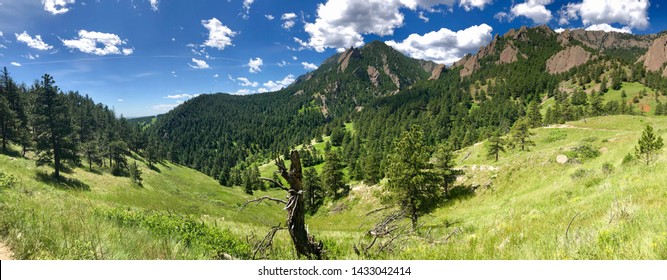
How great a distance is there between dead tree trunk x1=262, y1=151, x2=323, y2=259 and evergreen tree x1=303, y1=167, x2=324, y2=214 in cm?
5185

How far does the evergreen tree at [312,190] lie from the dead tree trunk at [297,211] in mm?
51846

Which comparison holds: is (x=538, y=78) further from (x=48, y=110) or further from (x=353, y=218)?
(x=48, y=110)

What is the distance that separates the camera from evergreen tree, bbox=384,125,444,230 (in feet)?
78.2

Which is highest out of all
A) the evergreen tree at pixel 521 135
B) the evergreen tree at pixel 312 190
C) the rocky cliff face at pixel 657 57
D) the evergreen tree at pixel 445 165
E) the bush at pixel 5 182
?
the rocky cliff face at pixel 657 57

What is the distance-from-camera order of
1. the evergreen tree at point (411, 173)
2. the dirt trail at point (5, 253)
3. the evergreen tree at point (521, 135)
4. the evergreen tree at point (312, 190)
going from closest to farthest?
1. the dirt trail at point (5, 253)
2. the evergreen tree at point (411, 173)
3. the evergreen tree at point (312, 190)
4. the evergreen tree at point (521, 135)

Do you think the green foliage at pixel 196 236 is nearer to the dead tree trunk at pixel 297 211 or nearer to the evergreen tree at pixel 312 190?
the dead tree trunk at pixel 297 211

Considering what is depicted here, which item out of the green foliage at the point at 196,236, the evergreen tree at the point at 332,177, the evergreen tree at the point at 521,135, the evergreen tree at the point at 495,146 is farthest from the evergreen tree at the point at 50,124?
the evergreen tree at the point at 521,135

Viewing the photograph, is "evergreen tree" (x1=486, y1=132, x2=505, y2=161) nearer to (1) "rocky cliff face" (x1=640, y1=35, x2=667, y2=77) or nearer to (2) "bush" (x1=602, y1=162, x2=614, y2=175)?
(2) "bush" (x1=602, y1=162, x2=614, y2=175)

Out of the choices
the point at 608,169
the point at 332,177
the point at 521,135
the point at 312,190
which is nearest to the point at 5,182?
the point at 608,169

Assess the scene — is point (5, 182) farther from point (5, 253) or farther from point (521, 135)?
point (521, 135)

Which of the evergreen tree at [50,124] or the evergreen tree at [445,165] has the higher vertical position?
the evergreen tree at [50,124]

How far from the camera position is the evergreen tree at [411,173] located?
23844 mm

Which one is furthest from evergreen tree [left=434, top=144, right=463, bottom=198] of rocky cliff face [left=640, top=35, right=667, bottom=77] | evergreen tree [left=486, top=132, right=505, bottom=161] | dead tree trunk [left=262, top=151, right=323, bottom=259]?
rocky cliff face [left=640, top=35, right=667, bottom=77]

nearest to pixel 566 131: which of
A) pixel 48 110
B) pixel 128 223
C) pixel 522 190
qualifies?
pixel 522 190
